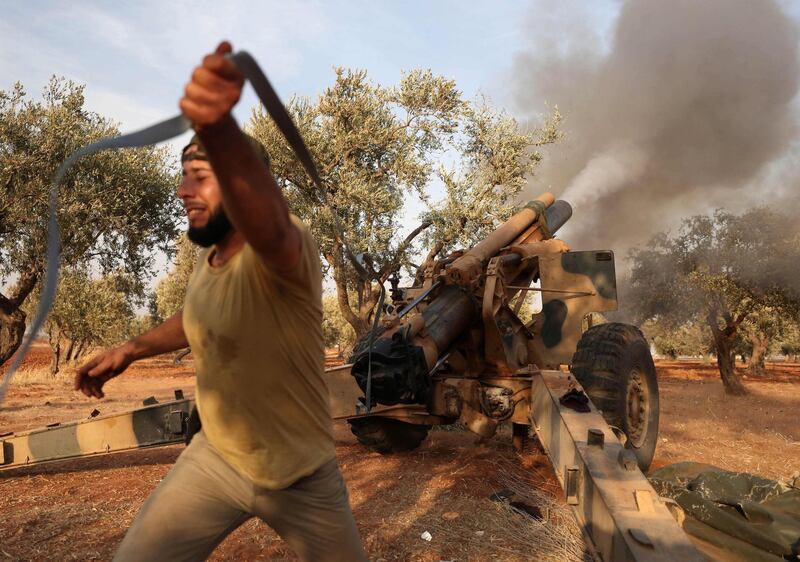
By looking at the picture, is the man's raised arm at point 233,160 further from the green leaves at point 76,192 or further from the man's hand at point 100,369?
the green leaves at point 76,192

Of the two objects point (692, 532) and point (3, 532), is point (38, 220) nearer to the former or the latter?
point (3, 532)

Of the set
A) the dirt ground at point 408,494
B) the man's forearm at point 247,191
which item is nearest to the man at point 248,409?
the man's forearm at point 247,191

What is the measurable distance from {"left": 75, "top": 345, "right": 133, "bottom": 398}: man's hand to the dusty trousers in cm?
59

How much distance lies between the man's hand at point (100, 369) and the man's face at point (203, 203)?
0.84 m

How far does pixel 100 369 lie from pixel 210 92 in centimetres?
153

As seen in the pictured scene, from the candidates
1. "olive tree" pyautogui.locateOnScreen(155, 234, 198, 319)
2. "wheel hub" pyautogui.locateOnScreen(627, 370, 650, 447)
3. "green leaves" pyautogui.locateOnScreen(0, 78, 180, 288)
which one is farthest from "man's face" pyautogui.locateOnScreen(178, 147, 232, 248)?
"olive tree" pyautogui.locateOnScreen(155, 234, 198, 319)

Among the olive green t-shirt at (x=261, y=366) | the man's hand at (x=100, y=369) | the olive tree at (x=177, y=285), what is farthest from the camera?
the olive tree at (x=177, y=285)

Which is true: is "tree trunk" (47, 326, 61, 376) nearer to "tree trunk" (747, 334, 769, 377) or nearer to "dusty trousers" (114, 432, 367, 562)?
"dusty trousers" (114, 432, 367, 562)

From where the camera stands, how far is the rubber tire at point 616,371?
5727mm

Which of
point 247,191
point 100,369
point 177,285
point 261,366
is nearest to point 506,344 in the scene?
point 100,369

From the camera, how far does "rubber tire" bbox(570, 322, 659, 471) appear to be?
5.73 metres

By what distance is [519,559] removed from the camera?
3.92m

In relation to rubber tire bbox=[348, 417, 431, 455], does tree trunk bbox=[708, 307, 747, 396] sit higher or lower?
lower

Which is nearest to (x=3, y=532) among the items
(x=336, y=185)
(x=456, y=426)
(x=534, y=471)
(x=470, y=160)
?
(x=534, y=471)
